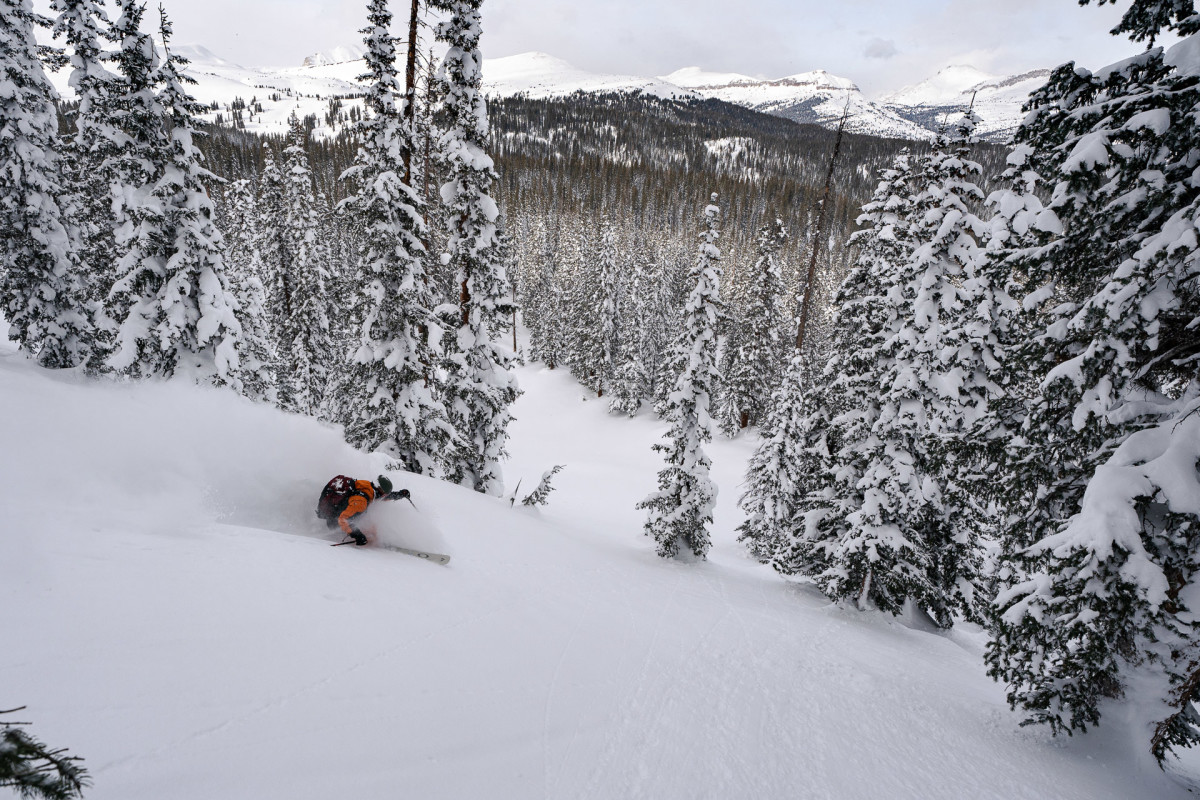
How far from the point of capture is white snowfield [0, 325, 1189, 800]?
398cm

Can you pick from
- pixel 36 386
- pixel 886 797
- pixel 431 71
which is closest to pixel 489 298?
pixel 431 71

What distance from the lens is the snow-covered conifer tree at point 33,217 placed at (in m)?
15.7

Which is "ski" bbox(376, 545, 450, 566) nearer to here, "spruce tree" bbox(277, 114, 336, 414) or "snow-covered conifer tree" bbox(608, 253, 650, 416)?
"spruce tree" bbox(277, 114, 336, 414)

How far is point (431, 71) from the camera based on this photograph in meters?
13.8

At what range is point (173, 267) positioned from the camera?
13.3 meters

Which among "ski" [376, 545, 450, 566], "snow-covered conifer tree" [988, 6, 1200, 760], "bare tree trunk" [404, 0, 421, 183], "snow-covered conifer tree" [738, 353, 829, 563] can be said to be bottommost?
"snow-covered conifer tree" [738, 353, 829, 563]

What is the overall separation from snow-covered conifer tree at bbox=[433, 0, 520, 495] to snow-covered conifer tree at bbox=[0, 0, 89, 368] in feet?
40.7

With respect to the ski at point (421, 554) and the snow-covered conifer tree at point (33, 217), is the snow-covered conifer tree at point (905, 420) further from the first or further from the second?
the snow-covered conifer tree at point (33, 217)

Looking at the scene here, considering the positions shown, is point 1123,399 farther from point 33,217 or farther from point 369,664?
point 33,217

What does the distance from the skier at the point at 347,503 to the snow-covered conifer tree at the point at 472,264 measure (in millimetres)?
8359

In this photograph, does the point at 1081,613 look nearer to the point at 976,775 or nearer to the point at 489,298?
the point at 976,775

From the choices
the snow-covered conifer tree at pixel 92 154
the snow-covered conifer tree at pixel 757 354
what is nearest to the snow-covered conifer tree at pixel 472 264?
the snow-covered conifer tree at pixel 92 154

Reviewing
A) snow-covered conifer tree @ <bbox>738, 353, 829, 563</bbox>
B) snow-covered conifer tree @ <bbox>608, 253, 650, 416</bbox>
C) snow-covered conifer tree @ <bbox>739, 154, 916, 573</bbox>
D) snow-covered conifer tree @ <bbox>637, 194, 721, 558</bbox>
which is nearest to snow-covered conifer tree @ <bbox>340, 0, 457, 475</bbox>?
snow-covered conifer tree @ <bbox>637, 194, 721, 558</bbox>

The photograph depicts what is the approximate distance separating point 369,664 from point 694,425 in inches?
542
